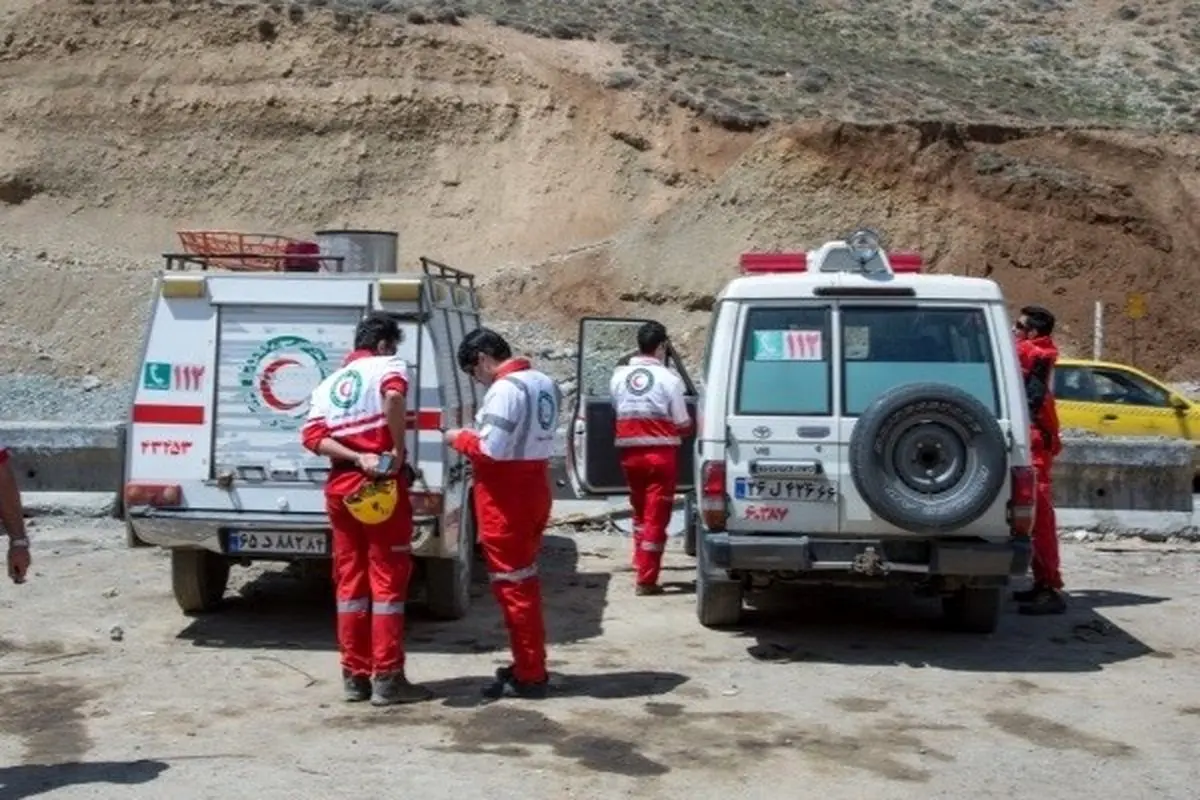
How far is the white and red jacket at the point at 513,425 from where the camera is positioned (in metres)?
7.87

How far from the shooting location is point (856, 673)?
8.75m

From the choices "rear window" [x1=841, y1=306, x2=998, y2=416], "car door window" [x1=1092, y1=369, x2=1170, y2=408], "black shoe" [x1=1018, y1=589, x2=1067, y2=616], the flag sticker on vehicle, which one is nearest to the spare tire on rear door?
"rear window" [x1=841, y1=306, x2=998, y2=416]

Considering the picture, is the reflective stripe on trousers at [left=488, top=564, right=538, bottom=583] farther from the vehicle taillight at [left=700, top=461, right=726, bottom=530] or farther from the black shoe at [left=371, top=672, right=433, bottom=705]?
the vehicle taillight at [left=700, top=461, right=726, bottom=530]

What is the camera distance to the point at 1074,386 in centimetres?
1847

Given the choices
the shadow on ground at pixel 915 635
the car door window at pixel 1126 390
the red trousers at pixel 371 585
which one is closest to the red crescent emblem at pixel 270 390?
the red trousers at pixel 371 585

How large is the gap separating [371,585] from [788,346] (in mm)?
2789

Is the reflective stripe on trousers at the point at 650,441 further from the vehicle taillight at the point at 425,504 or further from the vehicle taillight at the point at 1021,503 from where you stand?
the vehicle taillight at the point at 1021,503

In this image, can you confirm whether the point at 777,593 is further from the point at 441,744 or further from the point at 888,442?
the point at 441,744

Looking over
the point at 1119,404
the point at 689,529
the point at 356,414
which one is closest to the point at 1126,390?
the point at 1119,404

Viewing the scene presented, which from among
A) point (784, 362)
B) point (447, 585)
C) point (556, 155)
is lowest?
point (447, 585)

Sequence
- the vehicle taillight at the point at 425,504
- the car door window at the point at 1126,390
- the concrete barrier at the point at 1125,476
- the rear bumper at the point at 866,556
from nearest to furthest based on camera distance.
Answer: the rear bumper at the point at 866,556 < the vehicle taillight at the point at 425,504 < the concrete barrier at the point at 1125,476 < the car door window at the point at 1126,390

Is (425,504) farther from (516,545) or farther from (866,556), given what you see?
(866,556)

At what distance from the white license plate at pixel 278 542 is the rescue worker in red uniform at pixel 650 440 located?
257cm

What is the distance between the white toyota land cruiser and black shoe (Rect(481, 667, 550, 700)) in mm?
1484
